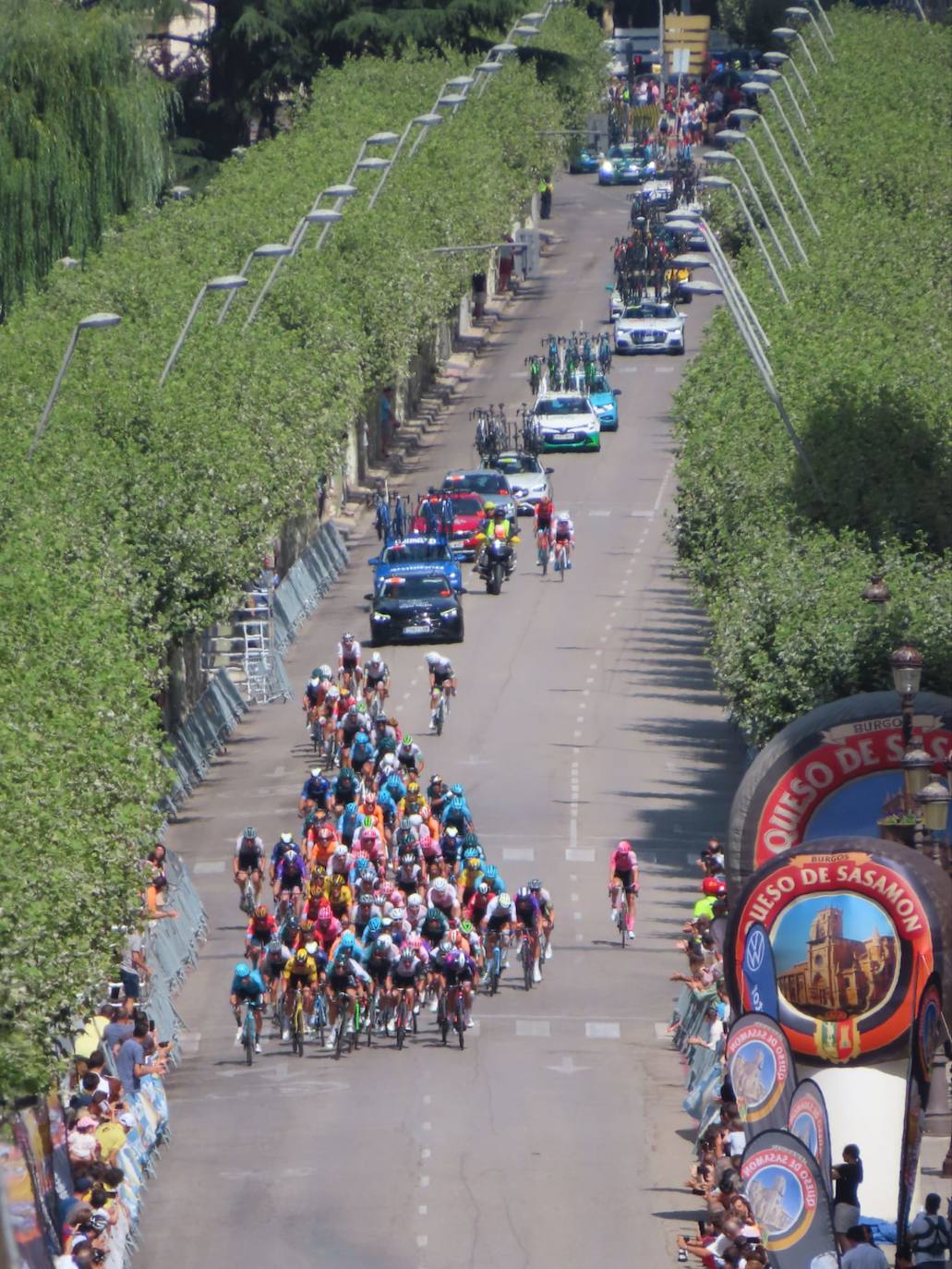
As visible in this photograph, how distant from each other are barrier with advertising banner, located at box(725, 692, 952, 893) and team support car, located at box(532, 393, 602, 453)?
48.5 m

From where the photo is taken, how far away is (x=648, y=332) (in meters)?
92.2

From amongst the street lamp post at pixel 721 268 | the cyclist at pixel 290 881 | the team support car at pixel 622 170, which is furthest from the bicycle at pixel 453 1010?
the team support car at pixel 622 170

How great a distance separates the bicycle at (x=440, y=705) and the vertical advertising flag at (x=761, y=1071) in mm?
24726

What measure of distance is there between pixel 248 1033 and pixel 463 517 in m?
33.9

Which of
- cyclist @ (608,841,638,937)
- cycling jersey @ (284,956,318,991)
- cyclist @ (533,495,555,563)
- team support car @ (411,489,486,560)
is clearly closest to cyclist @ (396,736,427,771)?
cyclist @ (608,841,638,937)

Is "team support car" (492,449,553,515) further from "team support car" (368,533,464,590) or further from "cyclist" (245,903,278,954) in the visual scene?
"cyclist" (245,903,278,954)

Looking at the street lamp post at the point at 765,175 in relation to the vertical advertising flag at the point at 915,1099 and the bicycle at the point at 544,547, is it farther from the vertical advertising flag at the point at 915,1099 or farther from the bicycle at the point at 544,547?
the vertical advertising flag at the point at 915,1099

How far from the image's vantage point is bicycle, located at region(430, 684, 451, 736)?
49.7m

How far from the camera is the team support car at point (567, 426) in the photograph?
79125 mm

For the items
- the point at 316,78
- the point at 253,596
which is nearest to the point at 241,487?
the point at 253,596

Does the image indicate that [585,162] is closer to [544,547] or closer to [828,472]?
[544,547]

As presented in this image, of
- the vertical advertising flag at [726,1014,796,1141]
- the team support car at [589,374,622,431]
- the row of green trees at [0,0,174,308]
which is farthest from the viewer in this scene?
the team support car at [589,374,622,431]

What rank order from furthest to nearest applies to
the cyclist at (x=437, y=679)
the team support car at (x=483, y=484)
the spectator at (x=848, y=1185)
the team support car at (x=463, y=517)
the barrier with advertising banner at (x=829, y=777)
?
the team support car at (x=483, y=484)
the team support car at (x=463, y=517)
the cyclist at (x=437, y=679)
the barrier with advertising banner at (x=829, y=777)
the spectator at (x=848, y=1185)

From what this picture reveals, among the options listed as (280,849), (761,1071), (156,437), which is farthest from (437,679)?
(761,1071)
